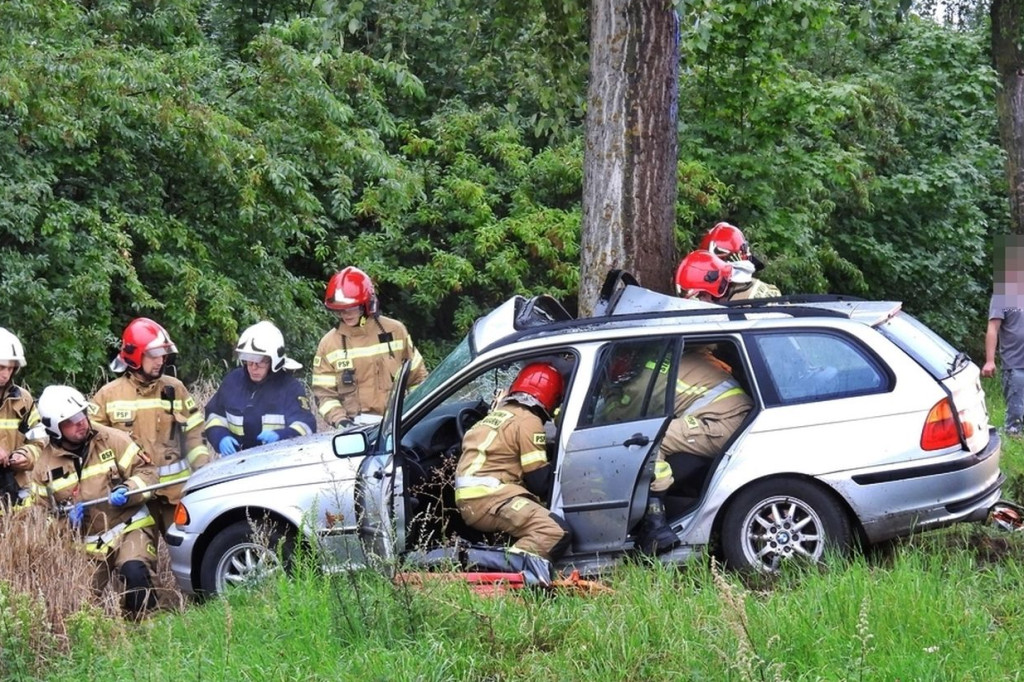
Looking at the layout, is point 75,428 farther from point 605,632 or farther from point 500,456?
point 605,632

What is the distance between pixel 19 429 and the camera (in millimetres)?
7941

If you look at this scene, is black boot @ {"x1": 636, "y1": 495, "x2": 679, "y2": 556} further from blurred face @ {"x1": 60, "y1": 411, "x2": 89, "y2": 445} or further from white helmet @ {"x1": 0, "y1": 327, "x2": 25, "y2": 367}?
white helmet @ {"x1": 0, "y1": 327, "x2": 25, "y2": 367}

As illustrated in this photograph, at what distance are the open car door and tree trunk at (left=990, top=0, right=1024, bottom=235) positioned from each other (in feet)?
34.2

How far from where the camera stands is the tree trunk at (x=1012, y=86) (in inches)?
549

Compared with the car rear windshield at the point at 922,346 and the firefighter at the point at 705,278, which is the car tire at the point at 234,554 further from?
the car rear windshield at the point at 922,346

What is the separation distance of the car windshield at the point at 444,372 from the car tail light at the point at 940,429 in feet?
7.22

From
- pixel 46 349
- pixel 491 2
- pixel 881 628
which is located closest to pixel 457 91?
pixel 491 2

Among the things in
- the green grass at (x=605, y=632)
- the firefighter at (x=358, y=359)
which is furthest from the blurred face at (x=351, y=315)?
the green grass at (x=605, y=632)

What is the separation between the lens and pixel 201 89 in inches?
508

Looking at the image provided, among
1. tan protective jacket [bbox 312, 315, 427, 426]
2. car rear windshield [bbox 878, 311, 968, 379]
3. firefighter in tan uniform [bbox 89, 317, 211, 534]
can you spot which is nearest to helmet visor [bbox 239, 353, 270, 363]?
firefighter in tan uniform [bbox 89, 317, 211, 534]

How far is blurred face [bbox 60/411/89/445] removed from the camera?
7242mm

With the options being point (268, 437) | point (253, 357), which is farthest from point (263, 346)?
point (268, 437)

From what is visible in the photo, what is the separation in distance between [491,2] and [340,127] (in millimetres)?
3389

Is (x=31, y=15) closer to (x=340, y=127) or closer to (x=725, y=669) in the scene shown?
(x=340, y=127)
